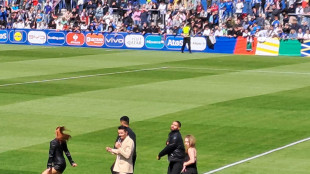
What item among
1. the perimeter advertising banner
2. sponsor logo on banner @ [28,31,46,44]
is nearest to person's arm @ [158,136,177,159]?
the perimeter advertising banner

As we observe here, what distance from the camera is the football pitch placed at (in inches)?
928

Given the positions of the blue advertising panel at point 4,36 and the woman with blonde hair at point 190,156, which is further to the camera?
the blue advertising panel at point 4,36

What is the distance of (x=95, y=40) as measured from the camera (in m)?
68.0

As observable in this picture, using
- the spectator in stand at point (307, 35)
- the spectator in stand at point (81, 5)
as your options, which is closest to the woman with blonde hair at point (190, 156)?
the spectator in stand at point (307, 35)

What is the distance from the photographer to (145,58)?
5788 cm

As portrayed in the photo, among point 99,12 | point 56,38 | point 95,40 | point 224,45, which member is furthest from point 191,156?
point 99,12

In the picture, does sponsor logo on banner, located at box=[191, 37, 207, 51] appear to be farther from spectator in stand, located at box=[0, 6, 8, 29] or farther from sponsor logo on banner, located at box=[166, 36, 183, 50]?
spectator in stand, located at box=[0, 6, 8, 29]

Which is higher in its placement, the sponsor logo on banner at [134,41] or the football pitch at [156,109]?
the football pitch at [156,109]

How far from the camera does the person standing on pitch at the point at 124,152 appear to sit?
17.2m

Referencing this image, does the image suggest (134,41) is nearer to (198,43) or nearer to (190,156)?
(198,43)

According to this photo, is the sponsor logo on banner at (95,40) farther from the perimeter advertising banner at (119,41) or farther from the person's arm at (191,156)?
the person's arm at (191,156)

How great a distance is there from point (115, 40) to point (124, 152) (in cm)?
4982

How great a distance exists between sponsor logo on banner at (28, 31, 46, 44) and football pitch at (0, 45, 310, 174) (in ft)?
42.8

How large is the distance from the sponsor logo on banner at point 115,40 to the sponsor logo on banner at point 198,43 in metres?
6.06
